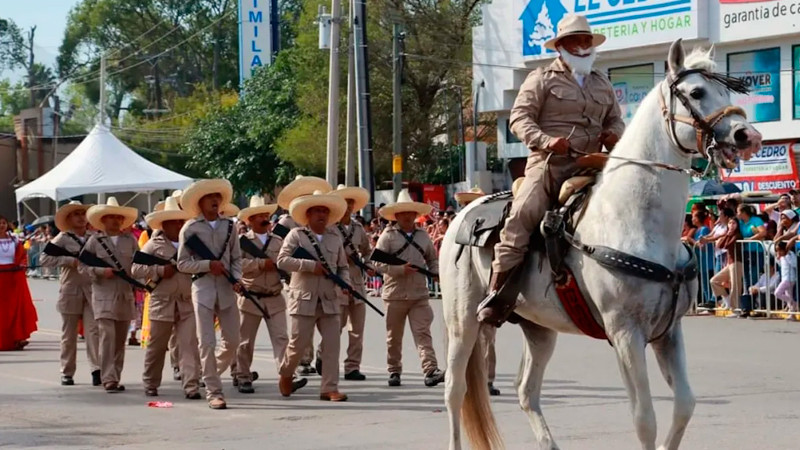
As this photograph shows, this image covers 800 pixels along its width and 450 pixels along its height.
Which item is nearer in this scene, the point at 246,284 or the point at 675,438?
the point at 675,438

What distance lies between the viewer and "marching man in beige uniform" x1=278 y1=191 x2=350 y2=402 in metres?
13.0

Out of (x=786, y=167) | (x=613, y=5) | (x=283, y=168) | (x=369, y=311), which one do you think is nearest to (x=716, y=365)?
(x=369, y=311)

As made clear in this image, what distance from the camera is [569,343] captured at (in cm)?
1758

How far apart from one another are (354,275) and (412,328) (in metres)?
1.13

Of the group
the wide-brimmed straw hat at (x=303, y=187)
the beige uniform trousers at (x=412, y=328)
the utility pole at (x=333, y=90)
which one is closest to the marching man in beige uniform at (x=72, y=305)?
the wide-brimmed straw hat at (x=303, y=187)

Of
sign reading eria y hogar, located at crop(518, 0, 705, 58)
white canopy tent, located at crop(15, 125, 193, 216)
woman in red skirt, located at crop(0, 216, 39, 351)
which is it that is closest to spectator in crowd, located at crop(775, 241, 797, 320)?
woman in red skirt, located at crop(0, 216, 39, 351)

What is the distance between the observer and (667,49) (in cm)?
3550

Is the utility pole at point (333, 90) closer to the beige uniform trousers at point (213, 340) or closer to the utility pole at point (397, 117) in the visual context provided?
the utility pole at point (397, 117)

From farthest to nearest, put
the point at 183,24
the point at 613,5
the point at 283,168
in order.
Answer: the point at 183,24 → the point at 283,168 → the point at 613,5

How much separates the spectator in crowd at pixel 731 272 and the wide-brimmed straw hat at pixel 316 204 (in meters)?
8.75

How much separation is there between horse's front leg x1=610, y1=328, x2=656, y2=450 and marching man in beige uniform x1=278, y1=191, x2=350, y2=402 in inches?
215

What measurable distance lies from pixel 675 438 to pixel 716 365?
7.36 meters

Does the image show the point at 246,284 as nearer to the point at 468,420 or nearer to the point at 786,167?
the point at 468,420

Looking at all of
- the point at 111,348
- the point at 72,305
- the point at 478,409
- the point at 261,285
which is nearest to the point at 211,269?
the point at 261,285
